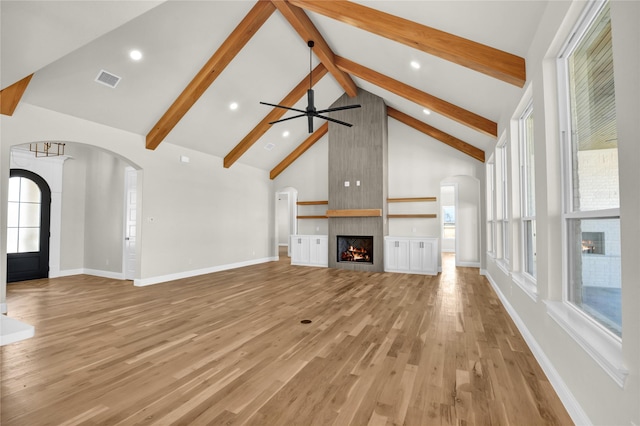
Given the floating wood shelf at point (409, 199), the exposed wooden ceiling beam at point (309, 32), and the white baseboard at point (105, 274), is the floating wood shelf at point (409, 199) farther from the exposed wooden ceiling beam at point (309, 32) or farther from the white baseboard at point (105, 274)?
the white baseboard at point (105, 274)

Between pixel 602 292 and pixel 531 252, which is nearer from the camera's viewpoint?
pixel 602 292

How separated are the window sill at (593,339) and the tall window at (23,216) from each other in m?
8.87

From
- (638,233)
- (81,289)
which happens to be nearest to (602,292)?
(638,233)

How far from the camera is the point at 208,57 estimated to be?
489cm

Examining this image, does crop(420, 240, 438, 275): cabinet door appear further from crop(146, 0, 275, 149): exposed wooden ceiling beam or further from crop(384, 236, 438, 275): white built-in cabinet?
crop(146, 0, 275, 149): exposed wooden ceiling beam

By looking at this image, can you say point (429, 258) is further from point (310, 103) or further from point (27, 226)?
point (27, 226)

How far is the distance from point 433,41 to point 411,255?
477 cm

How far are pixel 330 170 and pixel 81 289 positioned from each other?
5.85 metres

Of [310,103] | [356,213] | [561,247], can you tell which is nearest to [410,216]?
[356,213]

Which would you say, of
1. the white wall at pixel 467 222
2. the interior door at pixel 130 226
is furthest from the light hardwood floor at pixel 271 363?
the white wall at pixel 467 222

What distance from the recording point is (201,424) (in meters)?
1.73

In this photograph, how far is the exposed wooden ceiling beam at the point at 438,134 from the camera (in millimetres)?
6926

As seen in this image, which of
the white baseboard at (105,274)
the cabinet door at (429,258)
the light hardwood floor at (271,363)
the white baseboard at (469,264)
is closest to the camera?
the light hardwood floor at (271,363)

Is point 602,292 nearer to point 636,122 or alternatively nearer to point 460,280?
point 636,122
